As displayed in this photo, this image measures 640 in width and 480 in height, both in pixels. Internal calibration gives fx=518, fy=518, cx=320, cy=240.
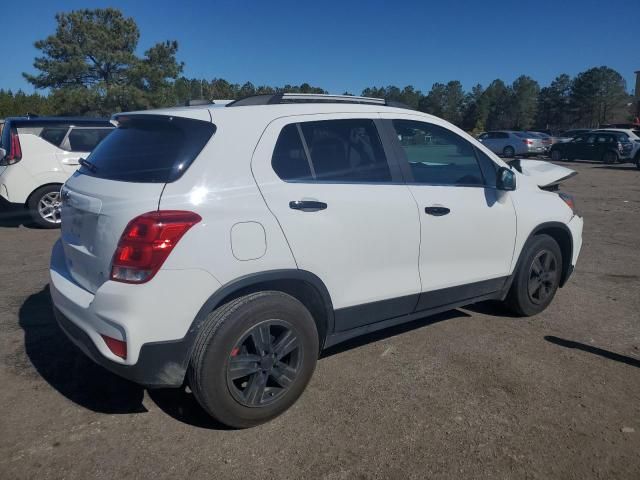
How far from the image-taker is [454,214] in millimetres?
3648

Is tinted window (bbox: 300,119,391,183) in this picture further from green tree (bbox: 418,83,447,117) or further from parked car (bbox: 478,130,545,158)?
green tree (bbox: 418,83,447,117)

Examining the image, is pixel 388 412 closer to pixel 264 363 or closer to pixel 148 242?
pixel 264 363

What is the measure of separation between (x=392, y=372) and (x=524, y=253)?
1591mm

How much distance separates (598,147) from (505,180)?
2356 centimetres

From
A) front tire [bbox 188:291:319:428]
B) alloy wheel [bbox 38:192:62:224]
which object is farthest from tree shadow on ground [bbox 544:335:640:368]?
alloy wheel [bbox 38:192:62:224]

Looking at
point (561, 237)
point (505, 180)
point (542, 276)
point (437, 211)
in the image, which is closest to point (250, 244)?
point (437, 211)

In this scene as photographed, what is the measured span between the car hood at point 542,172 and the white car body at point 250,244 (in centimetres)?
90

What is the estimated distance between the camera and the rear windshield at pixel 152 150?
2713mm

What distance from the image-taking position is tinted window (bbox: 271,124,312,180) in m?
2.93

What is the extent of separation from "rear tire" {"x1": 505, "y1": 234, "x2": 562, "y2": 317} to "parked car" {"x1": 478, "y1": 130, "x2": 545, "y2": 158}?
2502 centimetres

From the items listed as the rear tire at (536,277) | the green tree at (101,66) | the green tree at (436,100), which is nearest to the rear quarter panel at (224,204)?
the rear tire at (536,277)

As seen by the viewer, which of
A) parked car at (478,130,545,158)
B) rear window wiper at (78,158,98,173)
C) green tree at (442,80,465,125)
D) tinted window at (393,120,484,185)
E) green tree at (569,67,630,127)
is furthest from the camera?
green tree at (442,80,465,125)

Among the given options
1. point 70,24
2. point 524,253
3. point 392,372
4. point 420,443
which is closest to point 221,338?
point 420,443

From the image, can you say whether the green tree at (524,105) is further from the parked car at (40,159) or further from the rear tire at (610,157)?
the parked car at (40,159)
